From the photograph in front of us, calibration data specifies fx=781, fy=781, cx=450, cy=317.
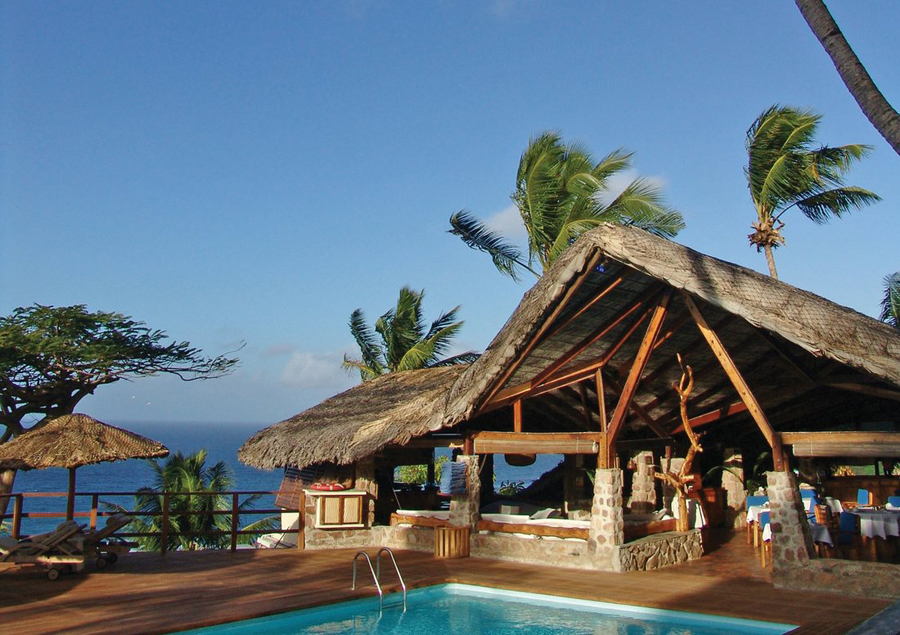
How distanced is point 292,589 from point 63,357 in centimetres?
1601

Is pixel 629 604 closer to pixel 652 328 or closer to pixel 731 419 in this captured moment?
pixel 652 328

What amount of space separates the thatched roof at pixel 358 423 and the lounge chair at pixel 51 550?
3.81 metres

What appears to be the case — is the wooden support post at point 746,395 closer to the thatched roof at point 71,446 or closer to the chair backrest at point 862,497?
the chair backrest at point 862,497

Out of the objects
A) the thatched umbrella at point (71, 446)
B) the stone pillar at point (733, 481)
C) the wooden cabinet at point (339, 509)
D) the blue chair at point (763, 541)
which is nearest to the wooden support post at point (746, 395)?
the blue chair at point (763, 541)

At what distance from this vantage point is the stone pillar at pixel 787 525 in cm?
862

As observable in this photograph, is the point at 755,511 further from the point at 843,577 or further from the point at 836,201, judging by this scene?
the point at 836,201

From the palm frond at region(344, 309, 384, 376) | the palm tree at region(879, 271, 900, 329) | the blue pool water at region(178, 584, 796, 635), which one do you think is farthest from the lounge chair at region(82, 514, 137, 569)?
the palm tree at region(879, 271, 900, 329)

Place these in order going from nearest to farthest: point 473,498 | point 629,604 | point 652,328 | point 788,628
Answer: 1. point 788,628
2. point 629,604
3. point 652,328
4. point 473,498

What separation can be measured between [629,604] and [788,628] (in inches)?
61.3

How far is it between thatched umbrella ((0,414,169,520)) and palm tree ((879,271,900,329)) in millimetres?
22699

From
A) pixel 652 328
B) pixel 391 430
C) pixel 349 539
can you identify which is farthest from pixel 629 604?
pixel 349 539

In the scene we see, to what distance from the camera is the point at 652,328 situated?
9977 mm

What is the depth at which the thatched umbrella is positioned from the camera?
963cm

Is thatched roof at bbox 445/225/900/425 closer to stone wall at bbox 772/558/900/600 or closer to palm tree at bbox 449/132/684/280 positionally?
stone wall at bbox 772/558/900/600
